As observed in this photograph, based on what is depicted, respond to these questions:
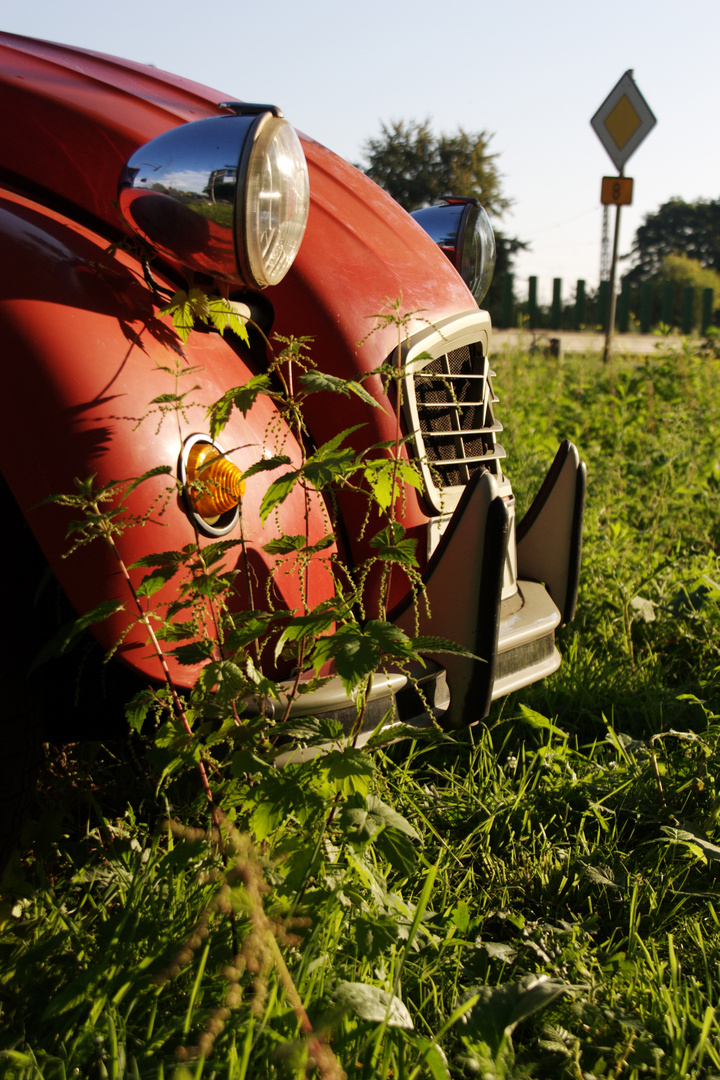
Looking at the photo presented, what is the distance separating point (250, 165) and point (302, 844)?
1133mm

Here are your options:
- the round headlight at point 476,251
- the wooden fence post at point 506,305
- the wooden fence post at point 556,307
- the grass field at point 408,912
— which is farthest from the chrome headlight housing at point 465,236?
the wooden fence post at point 556,307

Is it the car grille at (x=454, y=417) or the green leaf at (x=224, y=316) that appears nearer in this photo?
the green leaf at (x=224, y=316)

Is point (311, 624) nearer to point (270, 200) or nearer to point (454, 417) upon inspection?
point (270, 200)

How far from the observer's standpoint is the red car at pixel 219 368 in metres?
1.40

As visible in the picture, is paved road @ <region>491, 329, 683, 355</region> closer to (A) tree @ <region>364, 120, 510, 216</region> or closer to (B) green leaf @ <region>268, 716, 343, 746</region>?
(A) tree @ <region>364, 120, 510, 216</region>

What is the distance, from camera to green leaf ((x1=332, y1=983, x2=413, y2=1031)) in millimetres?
1130

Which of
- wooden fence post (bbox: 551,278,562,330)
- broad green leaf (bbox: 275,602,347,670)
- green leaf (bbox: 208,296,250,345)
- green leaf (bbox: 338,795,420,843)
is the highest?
green leaf (bbox: 208,296,250,345)

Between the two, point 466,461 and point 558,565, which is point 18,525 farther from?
point 558,565

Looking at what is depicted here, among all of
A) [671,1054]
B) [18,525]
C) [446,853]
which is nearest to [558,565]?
[446,853]

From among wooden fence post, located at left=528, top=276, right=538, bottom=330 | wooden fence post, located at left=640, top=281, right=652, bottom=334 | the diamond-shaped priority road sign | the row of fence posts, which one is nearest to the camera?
the diamond-shaped priority road sign

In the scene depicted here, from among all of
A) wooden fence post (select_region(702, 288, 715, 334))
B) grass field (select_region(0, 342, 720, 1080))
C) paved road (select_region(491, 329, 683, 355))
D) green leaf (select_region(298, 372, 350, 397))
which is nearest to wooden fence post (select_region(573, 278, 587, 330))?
paved road (select_region(491, 329, 683, 355))

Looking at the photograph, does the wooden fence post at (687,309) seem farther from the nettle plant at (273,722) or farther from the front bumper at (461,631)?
the nettle plant at (273,722)

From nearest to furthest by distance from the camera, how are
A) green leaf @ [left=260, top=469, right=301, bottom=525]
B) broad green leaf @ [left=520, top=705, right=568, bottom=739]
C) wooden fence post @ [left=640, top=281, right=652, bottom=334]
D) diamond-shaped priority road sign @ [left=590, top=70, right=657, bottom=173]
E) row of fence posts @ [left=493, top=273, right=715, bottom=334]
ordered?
green leaf @ [left=260, top=469, right=301, bottom=525] → broad green leaf @ [left=520, top=705, right=568, bottom=739] → diamond-shaped priority road sign @ [left=590, top=70, right=657, bottom=173] → row of fence posts @ [left=493, top=273, right=715, bottom=334] → wooden fence post @ [left=640, top=281, right=652, bottom=334]

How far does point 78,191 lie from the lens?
Result: 185 cm
